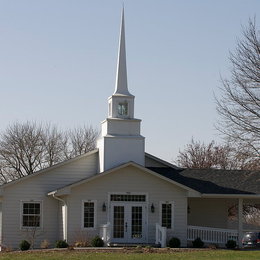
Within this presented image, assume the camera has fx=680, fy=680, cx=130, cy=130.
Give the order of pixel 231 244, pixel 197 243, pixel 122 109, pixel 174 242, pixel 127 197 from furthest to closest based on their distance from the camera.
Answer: pixel 122 109
pixel 127 197
pixel 231 244
pixel 197 243
pixel 174 242

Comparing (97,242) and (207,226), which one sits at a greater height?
(207,226)

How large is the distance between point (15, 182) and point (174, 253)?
10.3 meters

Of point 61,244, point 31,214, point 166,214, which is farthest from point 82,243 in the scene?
point 166,214

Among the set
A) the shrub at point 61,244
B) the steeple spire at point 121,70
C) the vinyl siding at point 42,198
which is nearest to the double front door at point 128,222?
the shrub at point 61,244

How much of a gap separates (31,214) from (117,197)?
4.78m

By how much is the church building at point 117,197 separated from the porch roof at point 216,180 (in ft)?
0.17

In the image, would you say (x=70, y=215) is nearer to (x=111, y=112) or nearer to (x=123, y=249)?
(x=123, y=249)

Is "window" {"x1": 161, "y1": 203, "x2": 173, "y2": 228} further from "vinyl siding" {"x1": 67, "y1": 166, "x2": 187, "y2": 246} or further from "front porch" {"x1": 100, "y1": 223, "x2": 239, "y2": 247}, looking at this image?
"front porch" {"x1": 100, "y1": 223, "x2": 239, "y2": 247}

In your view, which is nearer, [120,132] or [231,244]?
[231,244]

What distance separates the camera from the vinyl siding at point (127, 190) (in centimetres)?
3375

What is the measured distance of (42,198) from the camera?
35.8 m

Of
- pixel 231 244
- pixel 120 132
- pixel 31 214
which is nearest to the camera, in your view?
pixel 231 244

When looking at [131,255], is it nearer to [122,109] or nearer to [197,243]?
[197,243]

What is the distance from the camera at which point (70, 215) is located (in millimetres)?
33656
